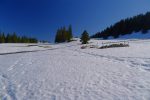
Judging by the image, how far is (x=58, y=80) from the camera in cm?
1292

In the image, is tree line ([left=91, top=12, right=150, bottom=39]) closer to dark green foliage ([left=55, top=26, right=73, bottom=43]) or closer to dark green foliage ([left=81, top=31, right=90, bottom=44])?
dark green foliage ([left=55, top=26, right=73, bottom=43])

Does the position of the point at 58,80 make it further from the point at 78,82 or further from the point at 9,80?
the point at 9,80

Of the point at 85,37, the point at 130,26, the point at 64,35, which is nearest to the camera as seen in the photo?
the point at 85,37

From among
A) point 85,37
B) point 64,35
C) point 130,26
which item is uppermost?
point 130,26

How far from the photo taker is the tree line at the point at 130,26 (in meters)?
122

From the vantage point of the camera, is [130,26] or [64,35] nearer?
[64,35]

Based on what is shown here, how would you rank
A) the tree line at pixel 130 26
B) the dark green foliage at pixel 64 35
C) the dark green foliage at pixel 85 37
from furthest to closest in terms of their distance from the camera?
the tree line at pixel 130 26 → the dark green foliage at pixel 64 35 → the dark green foliage at pixel 85 37

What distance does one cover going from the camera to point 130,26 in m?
129

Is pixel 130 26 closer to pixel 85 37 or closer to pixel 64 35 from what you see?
pixel 64 35

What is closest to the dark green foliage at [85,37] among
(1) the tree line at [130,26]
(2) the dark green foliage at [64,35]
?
(2) the dark green foliage at [64,35]

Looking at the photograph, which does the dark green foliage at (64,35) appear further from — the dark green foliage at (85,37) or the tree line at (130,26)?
the tree line at (130,26)

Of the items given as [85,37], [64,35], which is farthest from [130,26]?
[85,37]

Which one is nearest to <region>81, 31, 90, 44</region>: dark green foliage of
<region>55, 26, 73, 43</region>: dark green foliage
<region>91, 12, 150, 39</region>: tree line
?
<region>55, 26, 73, 43</region>: dark green foliage

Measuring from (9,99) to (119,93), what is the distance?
5840 mm
